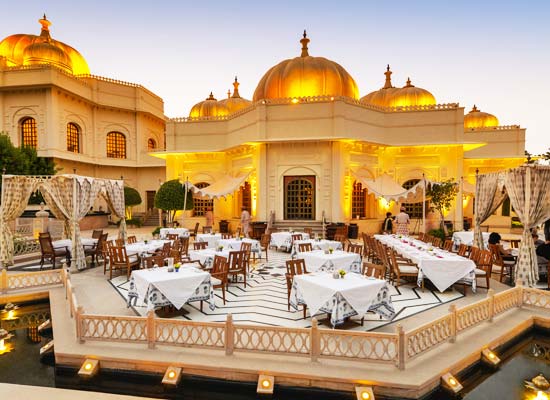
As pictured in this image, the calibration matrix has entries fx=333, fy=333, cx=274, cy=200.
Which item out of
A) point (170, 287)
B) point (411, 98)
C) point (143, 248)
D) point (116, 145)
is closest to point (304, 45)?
point (411, 98)

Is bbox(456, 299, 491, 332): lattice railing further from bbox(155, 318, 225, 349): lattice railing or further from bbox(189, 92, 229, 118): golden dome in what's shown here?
bbox(189, 92, 229, 118): golden dome

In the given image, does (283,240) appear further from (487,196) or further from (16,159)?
(16,159)

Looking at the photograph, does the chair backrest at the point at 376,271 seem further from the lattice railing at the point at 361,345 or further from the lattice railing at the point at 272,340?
the lattice railing at the point at 272,340

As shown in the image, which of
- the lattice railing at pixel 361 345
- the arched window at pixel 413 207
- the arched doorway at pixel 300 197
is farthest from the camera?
the arched window at pixel 413 207

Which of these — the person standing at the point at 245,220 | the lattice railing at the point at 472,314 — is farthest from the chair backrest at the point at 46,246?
the lattice railing at the point at 472,314

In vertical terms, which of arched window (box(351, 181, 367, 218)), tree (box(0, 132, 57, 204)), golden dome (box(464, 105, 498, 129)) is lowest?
arched window (box(351, 181, 367, 218))

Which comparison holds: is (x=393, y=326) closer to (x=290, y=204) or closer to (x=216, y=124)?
(x=290, y=204)

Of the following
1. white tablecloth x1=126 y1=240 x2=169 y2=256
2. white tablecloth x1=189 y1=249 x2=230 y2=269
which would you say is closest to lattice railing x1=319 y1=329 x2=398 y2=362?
white tablecloth x1=189 y1=249 x2=230 y2=269

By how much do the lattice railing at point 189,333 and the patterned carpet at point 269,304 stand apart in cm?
113

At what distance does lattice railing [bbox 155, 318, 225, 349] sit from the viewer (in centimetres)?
425

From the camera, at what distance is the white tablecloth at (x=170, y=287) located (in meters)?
5.43

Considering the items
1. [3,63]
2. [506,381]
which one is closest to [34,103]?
[3,63]

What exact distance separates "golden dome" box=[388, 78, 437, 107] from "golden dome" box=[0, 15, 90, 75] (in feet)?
74.9

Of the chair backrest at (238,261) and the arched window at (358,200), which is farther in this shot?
the arched window at (358,200)
